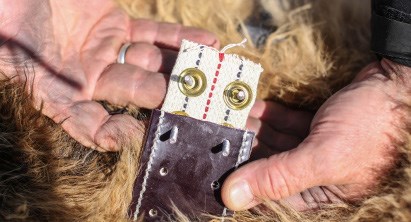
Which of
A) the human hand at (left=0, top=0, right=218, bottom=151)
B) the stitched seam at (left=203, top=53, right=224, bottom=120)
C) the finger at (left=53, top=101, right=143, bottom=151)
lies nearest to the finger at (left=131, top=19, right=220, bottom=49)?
the human hand at (left=0, top=0, right=218, bottom=151)

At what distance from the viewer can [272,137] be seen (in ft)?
5.66

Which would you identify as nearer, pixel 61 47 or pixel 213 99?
pixel 213 99

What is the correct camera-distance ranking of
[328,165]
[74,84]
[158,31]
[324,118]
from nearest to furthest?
[328,165] → [324,118] → [74,84] → [158,31]

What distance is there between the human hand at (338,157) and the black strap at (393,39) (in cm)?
4

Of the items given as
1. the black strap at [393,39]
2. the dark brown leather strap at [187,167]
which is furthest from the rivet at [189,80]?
the black strap at [393,39]

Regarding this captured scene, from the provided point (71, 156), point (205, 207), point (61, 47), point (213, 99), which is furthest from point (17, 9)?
point (205, 207)

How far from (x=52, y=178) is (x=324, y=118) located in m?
0.75

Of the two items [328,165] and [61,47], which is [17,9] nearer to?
[61,47]

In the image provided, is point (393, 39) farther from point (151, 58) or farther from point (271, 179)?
point (151, 58)

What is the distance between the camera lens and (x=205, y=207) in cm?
140

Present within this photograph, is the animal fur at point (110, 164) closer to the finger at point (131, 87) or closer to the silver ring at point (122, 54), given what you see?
the finger at point (131, 87)

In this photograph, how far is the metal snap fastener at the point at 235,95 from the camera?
1.50 m

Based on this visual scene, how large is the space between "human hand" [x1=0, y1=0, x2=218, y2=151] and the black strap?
524 millimetres

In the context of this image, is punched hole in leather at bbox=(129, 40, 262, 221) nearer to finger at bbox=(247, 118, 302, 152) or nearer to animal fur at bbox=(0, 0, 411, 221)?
animal fur at bbox=(0, 0, 411, 221)
